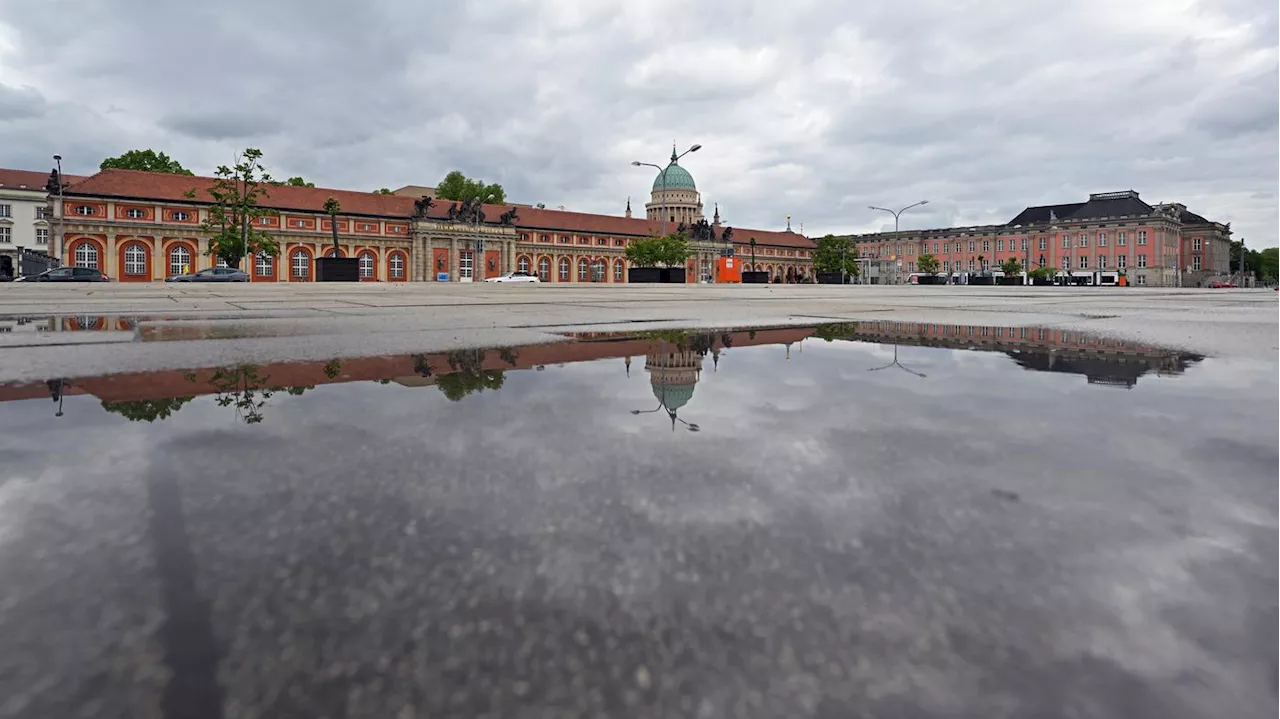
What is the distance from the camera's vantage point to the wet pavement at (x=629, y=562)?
33.5 inches

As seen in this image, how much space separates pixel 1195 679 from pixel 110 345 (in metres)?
5.22

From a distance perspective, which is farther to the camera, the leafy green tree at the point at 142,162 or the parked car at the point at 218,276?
the leafy green tree at the point at 142,162

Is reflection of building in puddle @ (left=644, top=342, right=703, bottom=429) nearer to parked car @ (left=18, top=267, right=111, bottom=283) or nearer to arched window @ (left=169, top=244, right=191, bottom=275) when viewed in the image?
parked car @ (left=18, top=267, right=111, bottom=283)

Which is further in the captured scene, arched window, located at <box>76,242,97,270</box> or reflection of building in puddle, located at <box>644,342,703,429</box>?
arched window, located at <box>76,242,97,270</box>

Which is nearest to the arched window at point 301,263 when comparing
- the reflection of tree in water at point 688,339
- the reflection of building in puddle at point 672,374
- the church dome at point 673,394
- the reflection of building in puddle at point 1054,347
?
the reflection of tree in water at point 688,339

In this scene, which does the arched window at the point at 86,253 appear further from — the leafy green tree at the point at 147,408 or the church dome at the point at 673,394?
the church dome at the point at 673,394

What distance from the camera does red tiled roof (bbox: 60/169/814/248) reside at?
6238 centimetres

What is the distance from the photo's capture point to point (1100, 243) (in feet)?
323

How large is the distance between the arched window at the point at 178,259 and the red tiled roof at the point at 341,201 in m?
4.47

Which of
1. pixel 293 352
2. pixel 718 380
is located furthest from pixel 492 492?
pixel 293 352

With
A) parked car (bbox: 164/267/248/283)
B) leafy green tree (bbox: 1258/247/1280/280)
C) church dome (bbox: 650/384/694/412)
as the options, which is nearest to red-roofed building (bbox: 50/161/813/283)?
parked car (bbox: 164/267/248/283)

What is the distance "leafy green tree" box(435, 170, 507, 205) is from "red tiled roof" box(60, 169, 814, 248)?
1062 centimetres

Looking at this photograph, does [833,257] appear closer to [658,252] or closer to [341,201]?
[658,252]

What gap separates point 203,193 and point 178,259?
665cm
